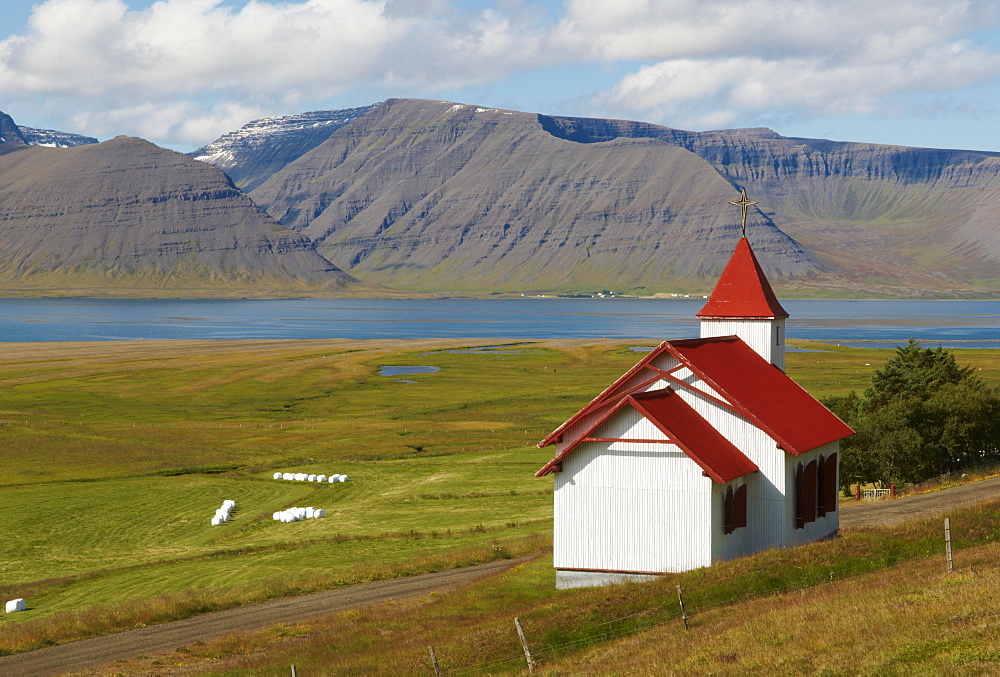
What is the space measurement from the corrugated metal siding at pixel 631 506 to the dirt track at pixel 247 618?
4969mm

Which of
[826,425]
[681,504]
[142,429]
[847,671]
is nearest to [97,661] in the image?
[681,504]

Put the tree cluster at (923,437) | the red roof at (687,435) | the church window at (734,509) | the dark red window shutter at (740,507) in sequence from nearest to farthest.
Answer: the red roof at (687,435) → the church window at (734,509) → the dark red window shutter at (740,507) → the tree cluster at (923,437)

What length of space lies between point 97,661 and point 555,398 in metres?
78.4

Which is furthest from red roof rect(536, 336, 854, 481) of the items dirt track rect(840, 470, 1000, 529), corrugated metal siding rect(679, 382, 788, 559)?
dirt track rect(840, 470, 1000, 529)

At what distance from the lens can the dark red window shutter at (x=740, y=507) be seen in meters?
32.8

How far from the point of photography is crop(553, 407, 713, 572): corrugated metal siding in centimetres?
3103

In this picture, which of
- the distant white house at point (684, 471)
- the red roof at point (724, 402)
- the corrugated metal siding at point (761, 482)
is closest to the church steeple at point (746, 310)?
the red roof at point (724, 402)

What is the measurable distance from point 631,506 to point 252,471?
130 ft

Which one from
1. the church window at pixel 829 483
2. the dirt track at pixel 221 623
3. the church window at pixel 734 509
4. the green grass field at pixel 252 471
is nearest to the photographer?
the dirt track at pixel 221 623

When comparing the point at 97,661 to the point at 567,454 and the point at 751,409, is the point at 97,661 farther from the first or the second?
the point at 751,409

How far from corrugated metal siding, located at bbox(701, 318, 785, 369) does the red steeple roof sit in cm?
29

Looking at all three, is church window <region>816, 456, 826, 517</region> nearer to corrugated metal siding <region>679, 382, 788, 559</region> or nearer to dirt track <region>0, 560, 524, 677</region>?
corrugated metal siding <region>679, 382, 788, 559</region>

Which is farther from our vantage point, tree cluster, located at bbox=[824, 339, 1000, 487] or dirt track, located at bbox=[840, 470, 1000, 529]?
tree cluster, located at bbox=[824, 339, 1000, 487]

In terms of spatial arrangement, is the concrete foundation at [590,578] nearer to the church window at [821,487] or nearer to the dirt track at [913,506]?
the church window at [821,487]
